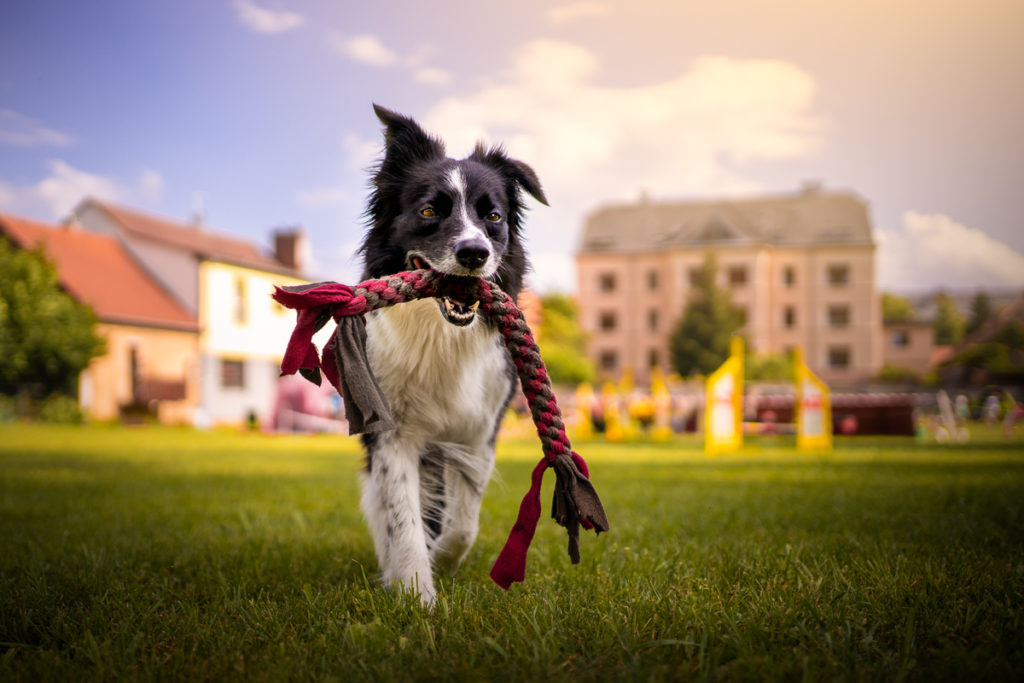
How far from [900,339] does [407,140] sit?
59.6 metres

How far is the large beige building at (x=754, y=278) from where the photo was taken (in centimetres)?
4778

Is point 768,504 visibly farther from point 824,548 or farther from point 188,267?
point 188,267

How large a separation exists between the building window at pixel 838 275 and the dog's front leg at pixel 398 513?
166 ft

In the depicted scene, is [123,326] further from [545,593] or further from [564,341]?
[564,341]

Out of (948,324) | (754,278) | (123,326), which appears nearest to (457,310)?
(123,326)

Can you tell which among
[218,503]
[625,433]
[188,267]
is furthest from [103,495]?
[188,267]

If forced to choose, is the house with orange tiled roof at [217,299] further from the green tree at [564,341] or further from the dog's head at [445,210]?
the dog's head at [445,210]

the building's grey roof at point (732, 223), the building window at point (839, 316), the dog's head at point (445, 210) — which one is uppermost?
the building's grey roof at point (732, 223)

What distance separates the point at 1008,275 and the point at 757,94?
10.6 metres

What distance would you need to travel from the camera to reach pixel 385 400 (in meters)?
2.83

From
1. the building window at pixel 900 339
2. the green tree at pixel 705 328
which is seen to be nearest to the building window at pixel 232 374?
the green tree at pixel 705 328

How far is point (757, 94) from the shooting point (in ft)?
52.2

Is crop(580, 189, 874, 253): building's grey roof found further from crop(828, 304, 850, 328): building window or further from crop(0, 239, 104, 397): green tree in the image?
crop(0, 239, 104, 397): green tree

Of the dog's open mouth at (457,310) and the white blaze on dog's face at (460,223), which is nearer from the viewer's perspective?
the white blaze on dog's face at (460,223)
